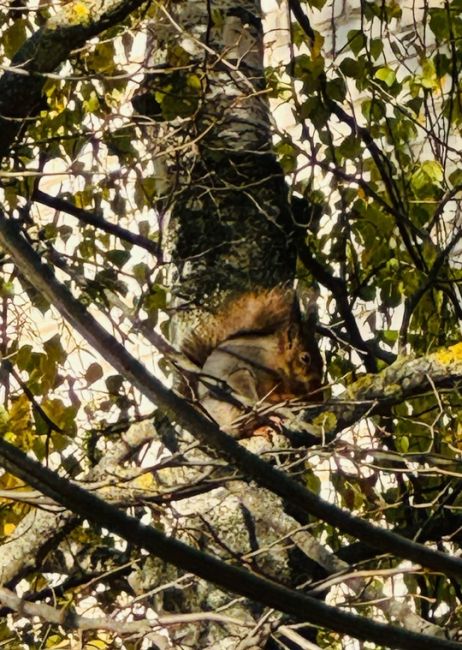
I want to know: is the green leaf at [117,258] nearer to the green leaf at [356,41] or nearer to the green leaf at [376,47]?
the green leaf at [356,41]

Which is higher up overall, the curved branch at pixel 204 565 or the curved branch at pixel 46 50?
the curved branch at pixel 46 50

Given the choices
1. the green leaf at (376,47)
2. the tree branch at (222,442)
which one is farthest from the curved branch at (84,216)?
the tree branch at (222,442)

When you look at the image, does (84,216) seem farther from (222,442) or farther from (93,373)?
(222,442)

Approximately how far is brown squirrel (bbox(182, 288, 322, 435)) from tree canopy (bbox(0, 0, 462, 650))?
4 cm

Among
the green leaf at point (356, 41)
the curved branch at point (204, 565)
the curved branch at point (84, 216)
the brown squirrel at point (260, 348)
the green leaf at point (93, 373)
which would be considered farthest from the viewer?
the green leaf at point (356, 41)

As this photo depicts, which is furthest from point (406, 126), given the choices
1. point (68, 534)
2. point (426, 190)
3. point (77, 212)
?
point (68, 534)

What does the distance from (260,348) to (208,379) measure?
0.15m

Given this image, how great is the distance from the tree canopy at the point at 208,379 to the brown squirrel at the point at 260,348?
4cm

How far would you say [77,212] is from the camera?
3164 mm

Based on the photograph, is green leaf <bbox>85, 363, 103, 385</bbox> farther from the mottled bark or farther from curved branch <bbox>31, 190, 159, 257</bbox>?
the mottled bark

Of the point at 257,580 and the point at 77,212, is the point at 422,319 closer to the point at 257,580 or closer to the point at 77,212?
the point at 77,212

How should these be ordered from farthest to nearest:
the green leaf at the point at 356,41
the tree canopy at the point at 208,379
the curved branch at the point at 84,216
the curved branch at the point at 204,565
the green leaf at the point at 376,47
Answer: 1. the green leaf at the point at 376,47
2. the green leaf at the point at 356,41
3. the curved branch at the point at 84,216
4. the tree canopy at the point at 208,379
5. the curved branch at the point at 204,565

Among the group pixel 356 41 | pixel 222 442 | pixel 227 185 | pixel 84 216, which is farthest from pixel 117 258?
pixel 222 442

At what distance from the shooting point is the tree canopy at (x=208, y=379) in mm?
1674
